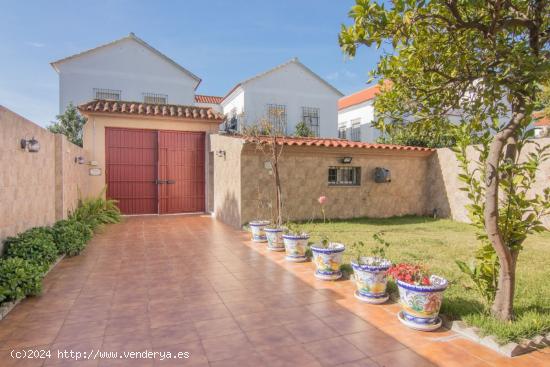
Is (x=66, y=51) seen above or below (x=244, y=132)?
above

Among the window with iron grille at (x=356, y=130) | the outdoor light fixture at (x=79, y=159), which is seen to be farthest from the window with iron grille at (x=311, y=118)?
the outdoor light fixture at (x=79, y=159)

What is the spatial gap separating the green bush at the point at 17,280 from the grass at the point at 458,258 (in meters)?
4.95

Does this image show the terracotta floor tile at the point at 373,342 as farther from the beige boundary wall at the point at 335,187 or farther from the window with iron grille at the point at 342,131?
the window with iron grille at the point at 342,131

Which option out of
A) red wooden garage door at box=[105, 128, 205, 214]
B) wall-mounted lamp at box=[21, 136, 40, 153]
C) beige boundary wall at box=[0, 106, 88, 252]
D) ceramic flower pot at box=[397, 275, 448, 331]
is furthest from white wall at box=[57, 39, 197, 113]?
ceramic flower pot at box=[397, 275, 448, 331]

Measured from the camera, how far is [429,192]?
13.8 metres

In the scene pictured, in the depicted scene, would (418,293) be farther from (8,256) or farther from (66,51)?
(66,51)

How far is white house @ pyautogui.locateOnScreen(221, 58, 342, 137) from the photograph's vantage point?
22.6 metres

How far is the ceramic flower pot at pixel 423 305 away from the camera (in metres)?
3.88

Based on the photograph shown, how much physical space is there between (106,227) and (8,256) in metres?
5.79

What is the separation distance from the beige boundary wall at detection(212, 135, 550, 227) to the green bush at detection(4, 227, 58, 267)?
17.8ft

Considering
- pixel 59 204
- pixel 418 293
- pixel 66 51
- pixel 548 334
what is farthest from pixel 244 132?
pixel 66 51

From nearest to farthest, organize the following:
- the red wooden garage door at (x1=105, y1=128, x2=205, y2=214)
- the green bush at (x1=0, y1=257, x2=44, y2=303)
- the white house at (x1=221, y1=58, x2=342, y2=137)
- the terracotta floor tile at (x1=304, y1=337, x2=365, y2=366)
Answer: the terracotta floor tile at (x1=304, y1=337, x2=365, y2=366) → the green bush at (x1=0, y1=257, x2=44, y2=303) → the red wooden garage door at (x1=105, y1=128, x2=205, y2=214) → the white house at (x1=221, y1=58, x2=342, y2=137)

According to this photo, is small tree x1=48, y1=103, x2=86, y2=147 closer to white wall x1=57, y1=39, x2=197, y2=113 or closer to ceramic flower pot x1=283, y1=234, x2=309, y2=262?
white wall x1=57, y1=39, x2=197, y2=113

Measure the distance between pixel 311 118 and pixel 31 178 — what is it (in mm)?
19185
